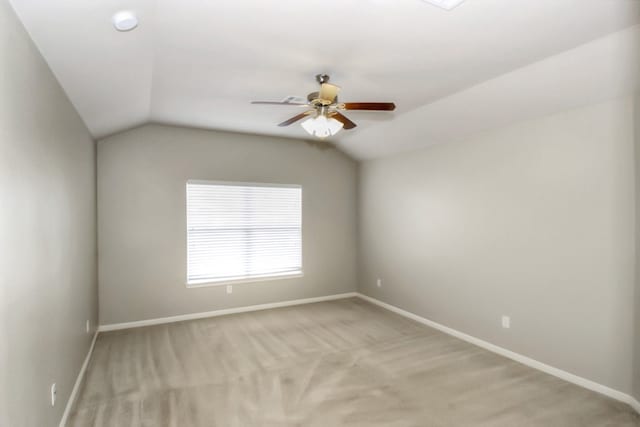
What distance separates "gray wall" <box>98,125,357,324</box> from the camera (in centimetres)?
436

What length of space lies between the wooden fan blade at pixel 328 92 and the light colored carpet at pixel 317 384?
2.40m

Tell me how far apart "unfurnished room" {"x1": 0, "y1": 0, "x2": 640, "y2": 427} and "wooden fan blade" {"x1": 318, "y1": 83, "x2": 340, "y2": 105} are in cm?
8

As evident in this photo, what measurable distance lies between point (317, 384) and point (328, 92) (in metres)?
2.44

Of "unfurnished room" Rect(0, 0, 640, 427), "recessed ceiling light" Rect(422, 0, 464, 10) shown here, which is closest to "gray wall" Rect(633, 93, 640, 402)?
"unfurnished room" Rect(0, 0, 640, 427)

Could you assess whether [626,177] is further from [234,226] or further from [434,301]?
[234,226]

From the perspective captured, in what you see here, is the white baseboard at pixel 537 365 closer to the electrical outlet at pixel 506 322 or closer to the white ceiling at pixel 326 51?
the electrical outlet at pixel 506 322

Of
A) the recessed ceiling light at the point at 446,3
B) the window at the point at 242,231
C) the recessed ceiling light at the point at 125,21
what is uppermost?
the recessed ceiling light at the point at 446,3

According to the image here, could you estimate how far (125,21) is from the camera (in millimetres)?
1889

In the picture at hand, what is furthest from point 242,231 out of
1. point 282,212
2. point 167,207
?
point 167,207

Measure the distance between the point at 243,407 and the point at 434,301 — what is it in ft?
9.17

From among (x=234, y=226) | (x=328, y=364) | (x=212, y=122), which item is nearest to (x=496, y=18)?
(x=328, y=364)

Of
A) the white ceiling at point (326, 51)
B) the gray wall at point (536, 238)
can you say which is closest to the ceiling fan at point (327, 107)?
the white ceiling at point (326, 51)

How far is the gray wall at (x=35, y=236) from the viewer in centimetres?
150

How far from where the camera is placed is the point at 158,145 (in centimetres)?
459
